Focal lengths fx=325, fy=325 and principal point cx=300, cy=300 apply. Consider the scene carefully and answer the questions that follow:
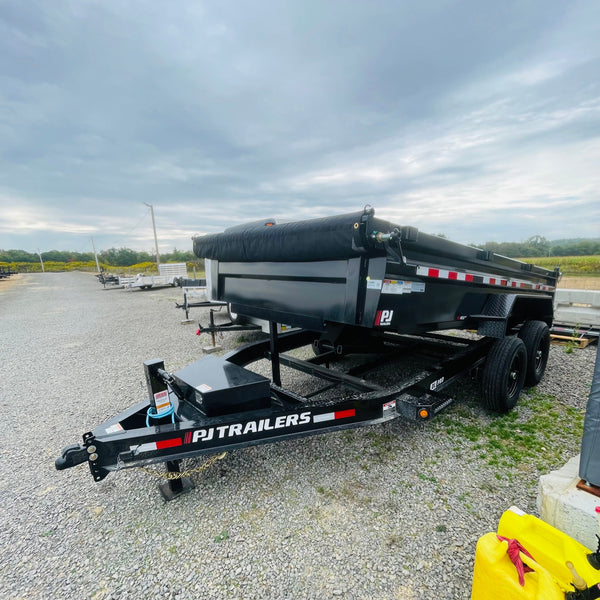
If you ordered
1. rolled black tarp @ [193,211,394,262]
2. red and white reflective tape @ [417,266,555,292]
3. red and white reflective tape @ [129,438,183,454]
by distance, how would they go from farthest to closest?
red and white reflective tape @ [417,266,555,292] < rolled black tarp @ [193,211,394,262] < red and white reflective tape @ [129,438,183,454]

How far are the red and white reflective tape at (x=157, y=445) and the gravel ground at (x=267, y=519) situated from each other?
539mm

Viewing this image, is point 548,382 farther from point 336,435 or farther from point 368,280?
point 368,280

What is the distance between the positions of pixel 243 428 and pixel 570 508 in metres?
1.71

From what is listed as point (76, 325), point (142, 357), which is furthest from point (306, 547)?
point (76, 325)

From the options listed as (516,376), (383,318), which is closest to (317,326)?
(383,318)

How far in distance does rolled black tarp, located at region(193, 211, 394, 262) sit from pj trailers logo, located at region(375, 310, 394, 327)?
383 millimetres

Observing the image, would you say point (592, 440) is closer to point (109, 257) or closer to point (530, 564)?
point (530, 564)

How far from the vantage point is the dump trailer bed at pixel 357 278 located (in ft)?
6.64

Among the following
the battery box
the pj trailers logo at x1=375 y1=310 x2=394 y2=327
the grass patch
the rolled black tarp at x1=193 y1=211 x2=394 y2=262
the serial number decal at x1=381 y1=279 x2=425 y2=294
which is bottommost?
the grass patch

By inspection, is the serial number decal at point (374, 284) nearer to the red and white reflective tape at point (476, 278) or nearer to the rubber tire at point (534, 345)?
the red and white reflective tape at point (476, 278)

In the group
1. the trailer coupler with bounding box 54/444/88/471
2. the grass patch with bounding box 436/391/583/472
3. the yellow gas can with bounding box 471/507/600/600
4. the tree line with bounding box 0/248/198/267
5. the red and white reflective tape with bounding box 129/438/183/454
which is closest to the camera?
the yellow gas can with bounding box 471/507/600/600

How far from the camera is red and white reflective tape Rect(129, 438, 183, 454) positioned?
1818mm

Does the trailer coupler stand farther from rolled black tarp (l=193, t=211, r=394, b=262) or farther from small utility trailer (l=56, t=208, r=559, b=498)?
rolled black tarp (l=193, t=211, r=394, b=262)

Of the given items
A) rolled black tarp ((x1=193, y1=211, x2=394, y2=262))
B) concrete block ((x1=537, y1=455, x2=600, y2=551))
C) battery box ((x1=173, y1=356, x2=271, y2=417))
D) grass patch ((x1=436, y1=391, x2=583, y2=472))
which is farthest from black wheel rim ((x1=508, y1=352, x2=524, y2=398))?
battery box ((x1=173, y1=356, x2=271, y2=417))
